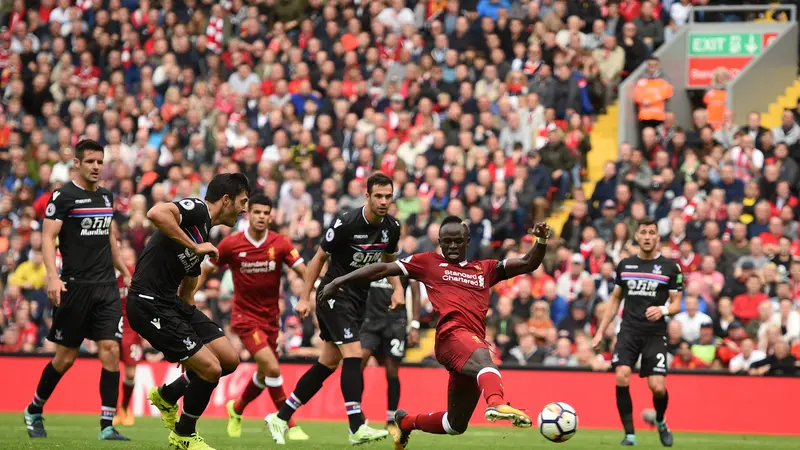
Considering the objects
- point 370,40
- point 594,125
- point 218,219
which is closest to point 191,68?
point 370,40

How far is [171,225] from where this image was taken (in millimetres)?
10609

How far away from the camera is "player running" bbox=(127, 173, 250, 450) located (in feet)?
35.7

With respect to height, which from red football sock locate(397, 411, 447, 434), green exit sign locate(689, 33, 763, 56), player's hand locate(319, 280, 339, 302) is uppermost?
green exit sign locate(689, 33, 763, 56)

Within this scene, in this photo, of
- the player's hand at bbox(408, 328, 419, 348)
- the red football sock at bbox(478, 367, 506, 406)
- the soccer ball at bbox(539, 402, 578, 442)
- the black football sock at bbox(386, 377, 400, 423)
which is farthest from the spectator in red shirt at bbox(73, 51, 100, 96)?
the soccer ball at bbox(539, 402, 578, 442)

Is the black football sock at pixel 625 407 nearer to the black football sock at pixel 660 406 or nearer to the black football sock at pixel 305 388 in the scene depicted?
the black football sock at pixel 660 406

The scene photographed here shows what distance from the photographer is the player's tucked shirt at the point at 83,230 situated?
1307 centimetres

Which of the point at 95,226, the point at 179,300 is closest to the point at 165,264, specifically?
the point at 179,300

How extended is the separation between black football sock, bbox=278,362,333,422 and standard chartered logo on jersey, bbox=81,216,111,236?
2.62 meters

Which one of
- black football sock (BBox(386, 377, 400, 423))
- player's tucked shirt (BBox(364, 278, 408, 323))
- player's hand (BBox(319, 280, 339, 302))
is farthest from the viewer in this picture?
player's tucked shirt (BBox(364, 278, 408, 323))

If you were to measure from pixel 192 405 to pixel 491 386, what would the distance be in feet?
8.56

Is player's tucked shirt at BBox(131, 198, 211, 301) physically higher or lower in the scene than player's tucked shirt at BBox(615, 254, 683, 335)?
higher

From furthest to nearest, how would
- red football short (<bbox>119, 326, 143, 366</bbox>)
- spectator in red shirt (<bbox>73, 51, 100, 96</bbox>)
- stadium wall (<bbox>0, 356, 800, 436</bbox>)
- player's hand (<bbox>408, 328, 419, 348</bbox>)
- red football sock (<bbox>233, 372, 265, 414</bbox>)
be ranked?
1. spectator in red shirt (<bbox>73, 51, 100, 96</bbox>)
2. stadium wall (<bbox>0, 356, 800, 436</bbox>)
3. player's hand (<bbox>408, 328, 419, 348</bbox>)
4. red football short (<bbox>119, 326, 143, 366</bbox>)
5. red football sock (<bbox>233, 372, 265, 414</bbox>)

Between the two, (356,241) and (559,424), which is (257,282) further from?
(559,424)

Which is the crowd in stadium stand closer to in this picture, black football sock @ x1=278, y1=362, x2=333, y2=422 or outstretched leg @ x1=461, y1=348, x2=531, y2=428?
black football sock @ x1=278, y1=362, x2=333, y2=422
